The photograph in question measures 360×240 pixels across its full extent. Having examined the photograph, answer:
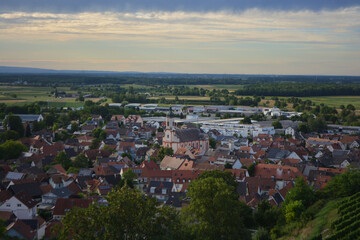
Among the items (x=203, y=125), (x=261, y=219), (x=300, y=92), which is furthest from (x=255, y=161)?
(x=300, y=92)

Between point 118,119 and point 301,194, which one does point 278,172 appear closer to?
point 301,194

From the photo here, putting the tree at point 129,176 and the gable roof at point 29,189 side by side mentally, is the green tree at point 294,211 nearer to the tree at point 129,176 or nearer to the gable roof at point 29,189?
the tree at point 129,176

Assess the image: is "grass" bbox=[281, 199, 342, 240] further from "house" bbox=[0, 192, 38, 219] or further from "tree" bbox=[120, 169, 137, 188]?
"tree" bbox=[120, 169, 137, 188]

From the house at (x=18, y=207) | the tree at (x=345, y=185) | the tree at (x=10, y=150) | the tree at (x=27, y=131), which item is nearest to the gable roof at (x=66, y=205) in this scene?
the house at (x=18, y=207)

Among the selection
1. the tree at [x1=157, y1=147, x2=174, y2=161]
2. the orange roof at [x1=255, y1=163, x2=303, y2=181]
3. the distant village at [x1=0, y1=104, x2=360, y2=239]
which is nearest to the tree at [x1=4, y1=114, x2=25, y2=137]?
the distant village at [x1=0, y1=104, x2=360, y2=239]

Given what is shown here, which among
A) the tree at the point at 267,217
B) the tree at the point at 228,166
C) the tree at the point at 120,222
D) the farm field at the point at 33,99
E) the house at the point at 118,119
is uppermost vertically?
the tree at the point at 120,222
